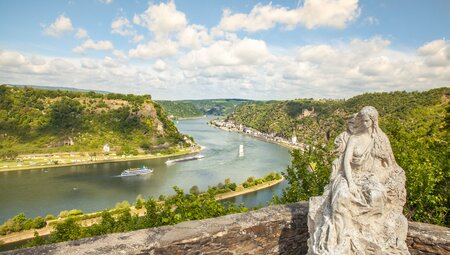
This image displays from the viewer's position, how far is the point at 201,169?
51938 mm

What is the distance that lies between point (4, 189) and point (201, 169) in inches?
1063

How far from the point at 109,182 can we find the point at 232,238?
4372 centimetres

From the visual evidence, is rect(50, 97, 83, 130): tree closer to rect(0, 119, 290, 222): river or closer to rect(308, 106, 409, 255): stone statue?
rect(0, 119, 290, 222): river

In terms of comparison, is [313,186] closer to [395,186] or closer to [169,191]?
[395,186]

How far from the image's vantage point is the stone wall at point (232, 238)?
11.1 ft

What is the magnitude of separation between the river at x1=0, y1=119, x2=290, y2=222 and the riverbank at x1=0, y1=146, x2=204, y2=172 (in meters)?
2.45

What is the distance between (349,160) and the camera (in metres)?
3.62

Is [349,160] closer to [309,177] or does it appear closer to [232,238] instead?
[232,238]

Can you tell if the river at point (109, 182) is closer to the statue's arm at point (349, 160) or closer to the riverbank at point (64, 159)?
the riverbank at point (64, 159)

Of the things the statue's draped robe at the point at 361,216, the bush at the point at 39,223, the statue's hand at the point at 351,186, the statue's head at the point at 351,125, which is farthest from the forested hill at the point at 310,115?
the statue's hand at the point at 351,186

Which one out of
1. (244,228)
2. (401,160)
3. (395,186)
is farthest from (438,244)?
(401,160)

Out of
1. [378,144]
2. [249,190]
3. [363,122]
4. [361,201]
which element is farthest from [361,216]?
[249,190]

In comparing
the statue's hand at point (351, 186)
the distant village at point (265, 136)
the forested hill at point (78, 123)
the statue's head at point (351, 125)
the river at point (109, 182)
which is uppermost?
the statue's head at point (351, 125)

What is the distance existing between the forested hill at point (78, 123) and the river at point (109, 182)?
17064 millimetres
